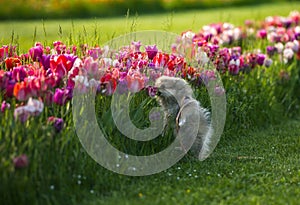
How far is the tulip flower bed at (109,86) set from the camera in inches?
144

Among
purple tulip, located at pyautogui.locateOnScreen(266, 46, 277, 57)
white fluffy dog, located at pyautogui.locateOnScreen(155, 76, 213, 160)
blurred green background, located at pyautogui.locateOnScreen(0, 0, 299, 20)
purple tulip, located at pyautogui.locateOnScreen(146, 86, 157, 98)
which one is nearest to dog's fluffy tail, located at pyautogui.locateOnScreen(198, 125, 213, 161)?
white fluffy dog, located at pyautogui.locateOnScreen(155, 76, 213, 160)

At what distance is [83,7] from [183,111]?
10.6 metres

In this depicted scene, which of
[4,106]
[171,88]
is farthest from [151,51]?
[4,106]

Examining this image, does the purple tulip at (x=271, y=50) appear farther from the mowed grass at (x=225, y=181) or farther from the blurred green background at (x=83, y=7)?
the blurred green background at (x=83, y=7)

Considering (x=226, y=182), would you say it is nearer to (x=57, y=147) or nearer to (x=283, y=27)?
(x=57, y=147)

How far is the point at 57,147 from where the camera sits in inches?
147

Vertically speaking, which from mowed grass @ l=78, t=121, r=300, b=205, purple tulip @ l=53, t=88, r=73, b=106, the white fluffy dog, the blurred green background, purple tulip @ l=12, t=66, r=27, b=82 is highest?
purple tulip @ l=12, t=66, r=27, b=82

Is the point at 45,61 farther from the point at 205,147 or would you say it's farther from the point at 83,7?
the point at 83,7

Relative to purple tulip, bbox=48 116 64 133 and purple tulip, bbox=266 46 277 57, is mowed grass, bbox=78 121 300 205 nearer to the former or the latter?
purple tulip, bbox=48 116 64 133

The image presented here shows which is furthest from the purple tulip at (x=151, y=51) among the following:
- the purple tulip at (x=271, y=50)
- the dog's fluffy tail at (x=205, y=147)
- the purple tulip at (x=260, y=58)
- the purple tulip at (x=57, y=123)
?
the purple tulip at (x=271, y=50)

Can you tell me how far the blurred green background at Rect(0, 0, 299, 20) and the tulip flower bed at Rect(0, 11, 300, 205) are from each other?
6.77 meters

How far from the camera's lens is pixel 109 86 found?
4.10 meters

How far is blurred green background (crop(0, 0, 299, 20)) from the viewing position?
45.8 feet

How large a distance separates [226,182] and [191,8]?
42.8ft
